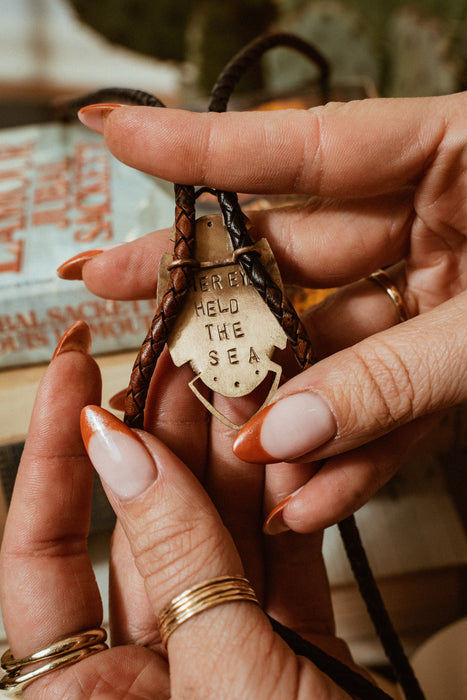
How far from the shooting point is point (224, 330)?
0.53 meters

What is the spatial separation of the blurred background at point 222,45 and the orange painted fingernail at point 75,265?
70 cm

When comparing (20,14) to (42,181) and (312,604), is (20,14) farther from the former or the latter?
(312,604)

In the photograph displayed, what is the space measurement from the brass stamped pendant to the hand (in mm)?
58

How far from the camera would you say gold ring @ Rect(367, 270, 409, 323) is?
693 mm

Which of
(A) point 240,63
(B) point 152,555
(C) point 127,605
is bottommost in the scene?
(C) point 127,605

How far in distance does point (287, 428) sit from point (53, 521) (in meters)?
0.25

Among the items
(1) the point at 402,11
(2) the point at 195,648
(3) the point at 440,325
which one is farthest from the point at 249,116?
(1) the point at 402,11

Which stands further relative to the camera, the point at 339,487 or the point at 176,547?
the point at 339,487

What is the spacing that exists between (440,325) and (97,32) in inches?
56.4

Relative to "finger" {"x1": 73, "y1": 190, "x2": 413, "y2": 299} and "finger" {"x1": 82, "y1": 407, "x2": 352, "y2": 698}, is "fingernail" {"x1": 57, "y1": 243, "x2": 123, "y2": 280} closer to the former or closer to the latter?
"finger" {"x1": 73, "y1": 190, "x2": 413, "y2": 299}

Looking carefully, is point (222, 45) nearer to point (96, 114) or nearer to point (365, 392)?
point (96, 114)

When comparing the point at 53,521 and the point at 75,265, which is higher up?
the point at 75,265

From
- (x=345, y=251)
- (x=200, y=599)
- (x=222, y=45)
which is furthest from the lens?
(x=222, y=45)

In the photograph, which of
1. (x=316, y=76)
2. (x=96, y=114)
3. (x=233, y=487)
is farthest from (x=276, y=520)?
(x=316, y=76)
